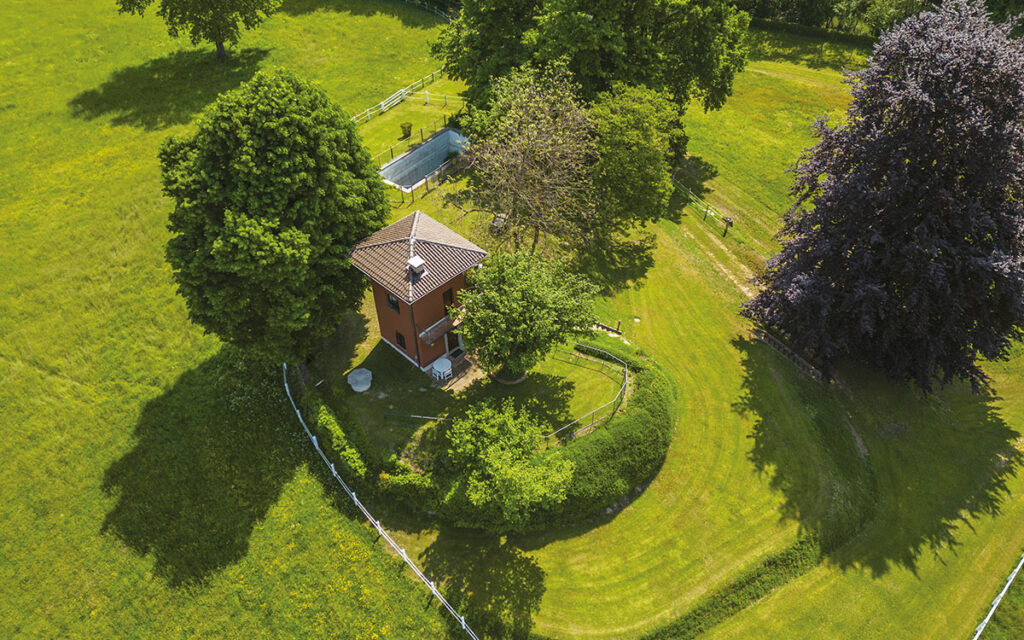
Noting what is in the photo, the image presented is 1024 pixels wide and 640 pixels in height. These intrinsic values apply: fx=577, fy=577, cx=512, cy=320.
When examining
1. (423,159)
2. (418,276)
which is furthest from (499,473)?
(423,159)

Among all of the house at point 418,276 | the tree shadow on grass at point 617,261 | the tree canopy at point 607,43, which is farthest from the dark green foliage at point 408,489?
the tree canopy at point 607,43

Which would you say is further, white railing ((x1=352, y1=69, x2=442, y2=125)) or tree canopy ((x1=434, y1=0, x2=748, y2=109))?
white railing ((x1=352, y1=69, x2=442, y2=125))

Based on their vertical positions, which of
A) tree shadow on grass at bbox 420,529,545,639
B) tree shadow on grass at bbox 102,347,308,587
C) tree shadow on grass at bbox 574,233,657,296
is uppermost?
tree shadow on grass at bbox 574,233,657,296

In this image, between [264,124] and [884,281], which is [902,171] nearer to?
[884,281]

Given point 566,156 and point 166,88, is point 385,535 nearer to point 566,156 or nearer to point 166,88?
point 566,156

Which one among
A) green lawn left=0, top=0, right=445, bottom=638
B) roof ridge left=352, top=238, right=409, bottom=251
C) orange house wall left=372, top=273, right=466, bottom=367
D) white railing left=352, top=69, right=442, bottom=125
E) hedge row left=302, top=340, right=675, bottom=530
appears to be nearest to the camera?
green lawn left=0, top=0, right=445, bottom=638

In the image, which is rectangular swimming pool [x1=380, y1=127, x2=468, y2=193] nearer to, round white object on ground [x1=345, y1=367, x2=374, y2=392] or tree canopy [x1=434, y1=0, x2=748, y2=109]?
tree canopy [x1=434, y1=0, x2=748, y2=109]

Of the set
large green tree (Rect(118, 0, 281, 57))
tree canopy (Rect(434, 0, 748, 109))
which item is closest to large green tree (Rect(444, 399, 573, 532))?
tree canopy (Rect(434, 0, 748, 109))

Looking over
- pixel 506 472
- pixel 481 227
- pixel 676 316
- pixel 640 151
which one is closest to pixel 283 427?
pixel 506 472
